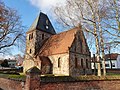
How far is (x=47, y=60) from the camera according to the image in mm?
30078

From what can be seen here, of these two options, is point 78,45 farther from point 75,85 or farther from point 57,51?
point 75,85

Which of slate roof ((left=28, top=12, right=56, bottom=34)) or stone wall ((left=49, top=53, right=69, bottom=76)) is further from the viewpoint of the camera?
slate roof ((left=28, top=12, right=56, bottom=34))

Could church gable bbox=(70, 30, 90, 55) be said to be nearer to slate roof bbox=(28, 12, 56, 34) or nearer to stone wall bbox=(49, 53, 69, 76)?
stone wall bbox=(49, 53, 69, 76)

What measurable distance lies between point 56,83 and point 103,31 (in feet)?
28.1

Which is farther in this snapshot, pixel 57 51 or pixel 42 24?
pixel 42 24

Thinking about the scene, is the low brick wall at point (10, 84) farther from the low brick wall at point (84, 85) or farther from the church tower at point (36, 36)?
the church tower at point (36, 36)

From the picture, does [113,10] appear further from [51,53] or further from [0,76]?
[51,53]

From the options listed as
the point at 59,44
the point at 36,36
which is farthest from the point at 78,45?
the point at 36,36

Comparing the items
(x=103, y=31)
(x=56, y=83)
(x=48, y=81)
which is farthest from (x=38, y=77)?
(x=103, y=31)

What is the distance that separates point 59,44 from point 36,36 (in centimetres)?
734

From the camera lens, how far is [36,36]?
113 ft

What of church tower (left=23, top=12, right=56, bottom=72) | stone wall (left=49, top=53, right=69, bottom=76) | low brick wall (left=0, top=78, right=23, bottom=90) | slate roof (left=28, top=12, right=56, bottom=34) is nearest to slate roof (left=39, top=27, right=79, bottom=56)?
stone wall (left=49, top=53, right=69, bottom=76)

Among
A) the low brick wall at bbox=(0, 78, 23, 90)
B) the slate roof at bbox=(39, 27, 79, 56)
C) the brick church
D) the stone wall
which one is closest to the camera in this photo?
the low brick wall at bbox=(0, 78, 23, 90)

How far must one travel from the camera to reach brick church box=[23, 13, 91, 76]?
26.9m
